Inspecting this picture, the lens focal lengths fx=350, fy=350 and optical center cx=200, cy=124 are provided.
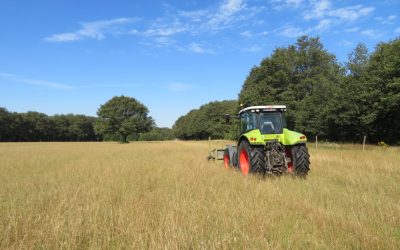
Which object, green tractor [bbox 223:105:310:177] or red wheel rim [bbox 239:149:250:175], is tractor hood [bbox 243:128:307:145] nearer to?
green tractor [bbox 223:105:310:177]

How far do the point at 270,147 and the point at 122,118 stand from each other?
5651 cm

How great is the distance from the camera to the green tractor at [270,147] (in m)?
9.93

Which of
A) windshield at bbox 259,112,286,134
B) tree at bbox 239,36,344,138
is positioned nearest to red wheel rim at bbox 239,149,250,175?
windshield at bbox 259,112,286,134

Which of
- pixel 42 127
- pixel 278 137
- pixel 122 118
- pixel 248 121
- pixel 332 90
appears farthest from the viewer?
pixel 42 127

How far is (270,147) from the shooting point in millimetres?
10305

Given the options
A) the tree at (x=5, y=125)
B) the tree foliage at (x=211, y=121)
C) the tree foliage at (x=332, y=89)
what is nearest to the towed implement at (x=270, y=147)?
the tree foliage at (x=332, y=89)

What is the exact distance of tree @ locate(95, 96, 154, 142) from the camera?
A: 63.3 metres

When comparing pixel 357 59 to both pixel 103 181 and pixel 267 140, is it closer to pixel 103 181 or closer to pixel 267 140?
pixel 267 140

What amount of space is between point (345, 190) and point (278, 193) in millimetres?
1830

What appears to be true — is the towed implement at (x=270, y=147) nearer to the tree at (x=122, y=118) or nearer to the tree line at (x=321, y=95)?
the tree line at (x=321, y=95)

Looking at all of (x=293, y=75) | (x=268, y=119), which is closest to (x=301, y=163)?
(x=268, y=119)

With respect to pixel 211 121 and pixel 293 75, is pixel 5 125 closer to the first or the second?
pixel 211 121

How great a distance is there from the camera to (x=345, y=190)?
7980mm

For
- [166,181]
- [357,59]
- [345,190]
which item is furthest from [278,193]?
[357,59]
